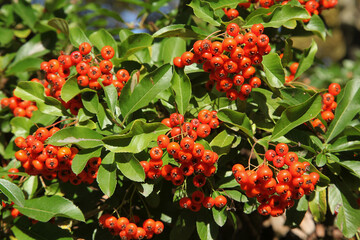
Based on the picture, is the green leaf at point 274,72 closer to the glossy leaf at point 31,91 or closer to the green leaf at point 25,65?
the glossy leaf at point 31,91

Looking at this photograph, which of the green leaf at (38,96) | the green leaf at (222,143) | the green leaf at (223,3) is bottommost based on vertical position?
the green leaf at (222,143)

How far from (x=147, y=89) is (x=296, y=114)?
0.78 m

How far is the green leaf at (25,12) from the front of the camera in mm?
3000

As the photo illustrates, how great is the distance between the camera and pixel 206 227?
2059mm

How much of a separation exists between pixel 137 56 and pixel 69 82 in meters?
0.50

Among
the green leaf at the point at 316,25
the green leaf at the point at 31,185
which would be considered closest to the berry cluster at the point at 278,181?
the green leaf at the point at 316,25

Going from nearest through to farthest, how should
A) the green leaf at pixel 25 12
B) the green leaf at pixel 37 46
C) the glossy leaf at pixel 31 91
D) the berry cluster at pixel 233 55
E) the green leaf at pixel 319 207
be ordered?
1. the berry cluster at pixel 233 55
2. the glossy leaf at pixel 31 91
3. the green leaf at pixel 319 207
4. the green leaf at pixel 37 46
5. the green leaf at pixel 25 12

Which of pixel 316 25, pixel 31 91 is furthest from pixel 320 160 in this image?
pixel 31 91

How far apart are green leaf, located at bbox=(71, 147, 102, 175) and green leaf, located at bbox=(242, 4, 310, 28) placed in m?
1.04

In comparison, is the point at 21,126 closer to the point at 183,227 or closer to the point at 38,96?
the point at 38,96

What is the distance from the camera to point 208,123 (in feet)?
6.14

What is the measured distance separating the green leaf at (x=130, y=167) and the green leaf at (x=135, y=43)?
0.61 metres

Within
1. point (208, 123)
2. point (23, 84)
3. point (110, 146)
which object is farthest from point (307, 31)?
point (23, 84)

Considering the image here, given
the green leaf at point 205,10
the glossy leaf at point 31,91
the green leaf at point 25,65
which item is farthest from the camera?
the green leaf at point 25,65
